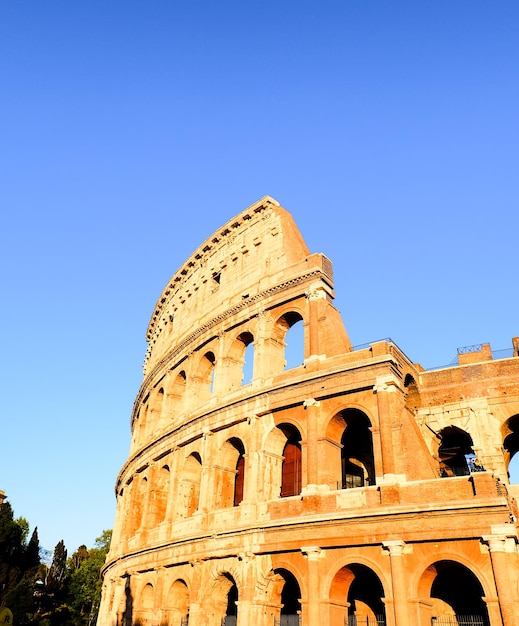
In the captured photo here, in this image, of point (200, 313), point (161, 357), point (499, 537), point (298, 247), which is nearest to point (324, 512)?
point (499, 537)

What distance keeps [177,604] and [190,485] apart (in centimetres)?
428

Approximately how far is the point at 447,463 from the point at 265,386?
733cm

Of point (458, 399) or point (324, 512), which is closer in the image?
point (324, 512)

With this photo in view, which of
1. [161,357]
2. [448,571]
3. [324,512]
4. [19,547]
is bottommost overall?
[448,571]

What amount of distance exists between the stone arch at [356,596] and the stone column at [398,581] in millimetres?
775

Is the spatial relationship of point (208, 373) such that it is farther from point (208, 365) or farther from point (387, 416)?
point (387, 416)

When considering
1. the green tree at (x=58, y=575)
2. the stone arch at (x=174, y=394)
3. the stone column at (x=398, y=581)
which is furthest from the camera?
the green tree at (x=58, y=575)

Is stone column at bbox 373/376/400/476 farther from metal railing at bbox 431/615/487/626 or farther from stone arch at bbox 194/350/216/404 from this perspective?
stone arch at bbox 194/350/216/404

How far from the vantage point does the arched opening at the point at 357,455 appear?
60.3ft

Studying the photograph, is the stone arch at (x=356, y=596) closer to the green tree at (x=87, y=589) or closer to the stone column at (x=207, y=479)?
the stone column at (x=207, y=479)

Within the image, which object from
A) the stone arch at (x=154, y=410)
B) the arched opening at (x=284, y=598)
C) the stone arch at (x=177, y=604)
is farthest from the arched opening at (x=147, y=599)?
the stone arch at (x=154, y=410)

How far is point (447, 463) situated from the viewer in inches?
779

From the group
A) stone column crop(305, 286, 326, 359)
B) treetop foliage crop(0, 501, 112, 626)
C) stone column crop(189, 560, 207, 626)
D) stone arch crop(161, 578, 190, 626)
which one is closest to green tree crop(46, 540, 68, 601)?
treetop foliage crop(0, 501, 112, 626)

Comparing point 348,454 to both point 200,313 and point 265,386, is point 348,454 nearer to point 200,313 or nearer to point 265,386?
point 265,386
